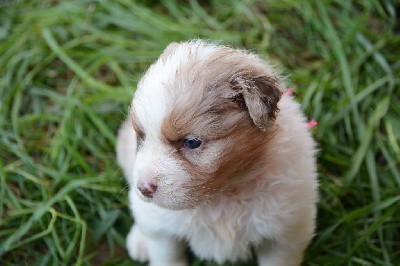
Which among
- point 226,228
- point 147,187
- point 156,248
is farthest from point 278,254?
point 147,187

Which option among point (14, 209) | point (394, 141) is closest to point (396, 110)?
point (394, 141)

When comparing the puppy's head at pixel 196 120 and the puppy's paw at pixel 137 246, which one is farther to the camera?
the puppy's paw at pixel 137 246

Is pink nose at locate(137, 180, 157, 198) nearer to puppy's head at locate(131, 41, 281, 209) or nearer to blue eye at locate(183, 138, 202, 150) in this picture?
puppy's head at locate(131, 41, 281, 209)

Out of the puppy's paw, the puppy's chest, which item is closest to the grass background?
A: the puppy's paw

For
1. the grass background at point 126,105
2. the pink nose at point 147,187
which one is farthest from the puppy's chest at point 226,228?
the grass background at point 126,105

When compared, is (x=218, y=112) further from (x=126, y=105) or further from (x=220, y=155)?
(x=126, y=105)

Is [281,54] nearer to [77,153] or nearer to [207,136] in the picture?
[77,153]

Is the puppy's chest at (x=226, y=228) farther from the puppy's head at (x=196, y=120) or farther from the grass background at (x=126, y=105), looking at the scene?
the grass background at (x=126, y=105)
